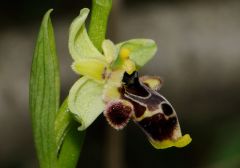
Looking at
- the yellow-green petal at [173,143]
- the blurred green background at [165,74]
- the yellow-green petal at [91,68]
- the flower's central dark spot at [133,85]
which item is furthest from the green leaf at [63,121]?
the blurred green background at [165,74]

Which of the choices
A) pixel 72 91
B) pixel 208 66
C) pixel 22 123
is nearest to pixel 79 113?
pixel 72 91

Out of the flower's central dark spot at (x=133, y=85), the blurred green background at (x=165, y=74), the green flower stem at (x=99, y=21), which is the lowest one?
the blurred green background at (x=165, y=74)

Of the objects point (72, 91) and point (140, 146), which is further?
point (140, 146)

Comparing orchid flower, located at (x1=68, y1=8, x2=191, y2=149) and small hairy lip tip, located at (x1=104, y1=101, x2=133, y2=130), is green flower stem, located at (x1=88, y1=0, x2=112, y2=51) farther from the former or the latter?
small hairy lip tip, located at (x1=104, y1=101, x2=133, y2=130)

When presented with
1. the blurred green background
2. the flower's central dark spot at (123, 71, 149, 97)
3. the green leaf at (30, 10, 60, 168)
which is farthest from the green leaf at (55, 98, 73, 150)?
the blurred green background

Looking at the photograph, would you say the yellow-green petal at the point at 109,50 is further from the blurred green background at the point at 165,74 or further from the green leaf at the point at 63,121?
the blurred green background at the point at 165,74

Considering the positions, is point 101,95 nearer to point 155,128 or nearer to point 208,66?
point 155,128
